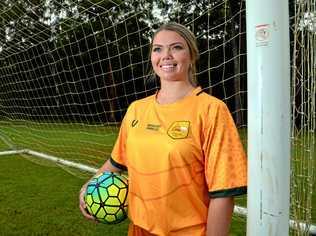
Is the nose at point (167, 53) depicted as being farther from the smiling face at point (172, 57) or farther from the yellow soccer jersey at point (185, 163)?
the yellow soccer jersey at point (185, 163)

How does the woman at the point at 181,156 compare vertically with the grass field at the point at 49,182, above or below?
above

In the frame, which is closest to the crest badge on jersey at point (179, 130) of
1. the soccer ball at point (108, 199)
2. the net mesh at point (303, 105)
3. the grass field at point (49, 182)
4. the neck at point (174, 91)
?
the neck at point (174, 91)

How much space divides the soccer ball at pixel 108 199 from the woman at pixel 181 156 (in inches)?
6.2

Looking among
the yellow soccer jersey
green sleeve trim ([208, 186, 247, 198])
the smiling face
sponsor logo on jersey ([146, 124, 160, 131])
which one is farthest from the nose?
green sleeve trim ([208, 186, 247, 198])

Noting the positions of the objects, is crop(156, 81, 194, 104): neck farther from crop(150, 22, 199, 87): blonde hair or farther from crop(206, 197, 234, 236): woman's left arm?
crop(206, 197, 234, 236): woman's left arm

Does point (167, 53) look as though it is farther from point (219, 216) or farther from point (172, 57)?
point (219, 216)

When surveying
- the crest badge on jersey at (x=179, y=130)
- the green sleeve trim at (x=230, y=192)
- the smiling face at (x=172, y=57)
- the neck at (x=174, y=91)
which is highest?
the smiling face at (x=172, y=57)

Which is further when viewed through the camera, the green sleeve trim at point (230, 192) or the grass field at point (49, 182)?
the grass field at point (49, 182)

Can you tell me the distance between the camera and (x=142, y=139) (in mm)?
1881

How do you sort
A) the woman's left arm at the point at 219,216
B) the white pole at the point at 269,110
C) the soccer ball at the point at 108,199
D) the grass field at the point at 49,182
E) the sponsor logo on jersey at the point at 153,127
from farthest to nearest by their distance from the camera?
1. the grass field at the point at 49,182
2. the soccer ball at the point at 108,199
3. the sponsor logo on jersey at the point at 153,127
4. the woman's left arm at the point at 219,216
5. the white pole at the point at 269,110

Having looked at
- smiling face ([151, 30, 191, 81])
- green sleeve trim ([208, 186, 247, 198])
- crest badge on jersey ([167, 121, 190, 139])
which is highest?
smiling face ([151, 30, 191, 81])

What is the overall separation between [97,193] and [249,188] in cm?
74

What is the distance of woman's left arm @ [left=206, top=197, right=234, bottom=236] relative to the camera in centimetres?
173

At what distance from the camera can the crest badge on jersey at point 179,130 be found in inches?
69.7
